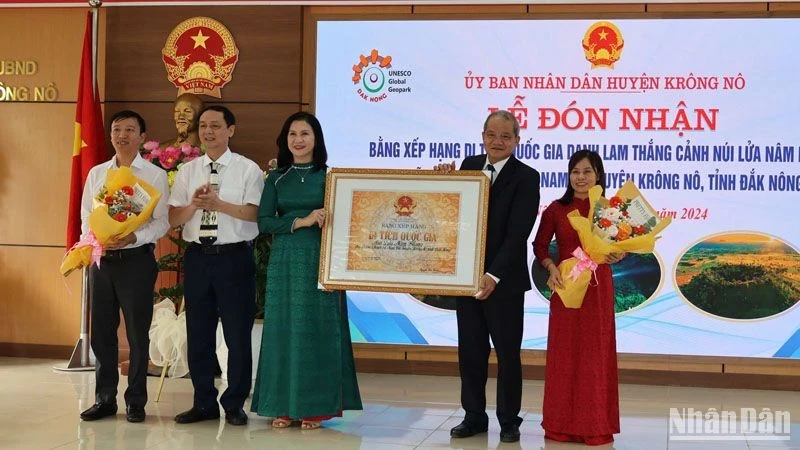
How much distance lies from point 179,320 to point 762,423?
3365mm

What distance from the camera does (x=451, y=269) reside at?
4.60 m

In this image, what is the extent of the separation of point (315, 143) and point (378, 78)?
6.89 ft

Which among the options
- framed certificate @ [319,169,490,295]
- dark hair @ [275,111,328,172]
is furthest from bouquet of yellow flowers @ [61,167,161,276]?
framed certificate @ [319,169,490,295]

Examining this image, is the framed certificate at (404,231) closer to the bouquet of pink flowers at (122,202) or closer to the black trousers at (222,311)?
the black trousers at (222,311)

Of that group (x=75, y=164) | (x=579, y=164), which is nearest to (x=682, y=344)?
(x=579, y=164)

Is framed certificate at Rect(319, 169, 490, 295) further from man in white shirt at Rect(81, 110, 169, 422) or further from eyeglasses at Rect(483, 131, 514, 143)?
man in white shirt at Rect(81, 110, 169, 422)

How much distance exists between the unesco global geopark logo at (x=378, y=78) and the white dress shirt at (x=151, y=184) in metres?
2.12

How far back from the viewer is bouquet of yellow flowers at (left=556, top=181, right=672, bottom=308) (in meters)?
4.45

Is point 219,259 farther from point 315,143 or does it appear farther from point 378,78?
point 378,78

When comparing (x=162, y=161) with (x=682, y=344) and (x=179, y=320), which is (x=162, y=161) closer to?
(x=179, y=320)

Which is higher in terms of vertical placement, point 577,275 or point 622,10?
point 622,10

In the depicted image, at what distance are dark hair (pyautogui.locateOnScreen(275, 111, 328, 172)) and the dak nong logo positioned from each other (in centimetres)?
215

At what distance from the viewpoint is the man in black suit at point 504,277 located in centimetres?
457

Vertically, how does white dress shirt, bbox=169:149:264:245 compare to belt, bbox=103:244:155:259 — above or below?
above
